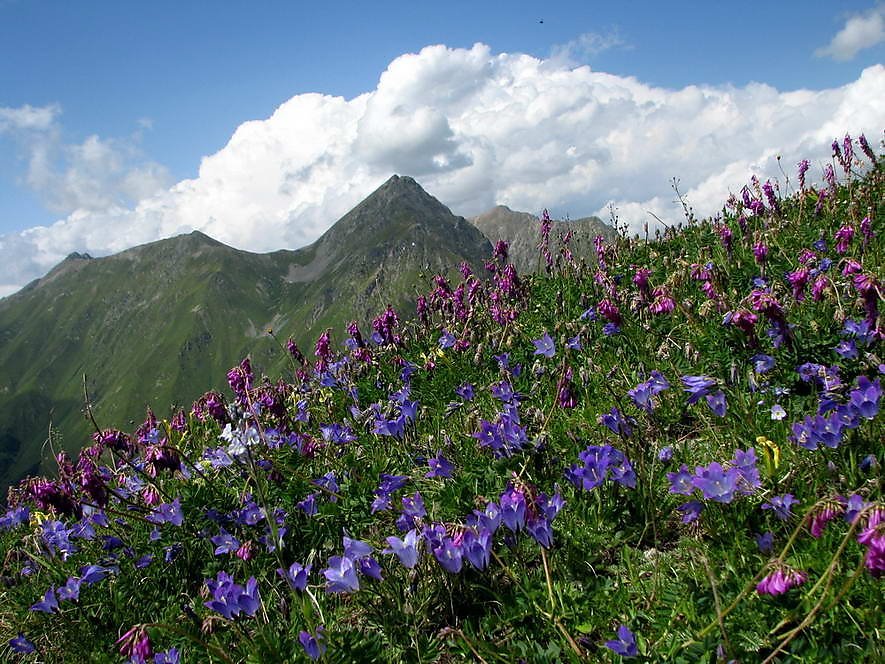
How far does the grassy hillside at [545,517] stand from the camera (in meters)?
2.59

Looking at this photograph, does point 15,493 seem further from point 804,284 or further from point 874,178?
point 874,178

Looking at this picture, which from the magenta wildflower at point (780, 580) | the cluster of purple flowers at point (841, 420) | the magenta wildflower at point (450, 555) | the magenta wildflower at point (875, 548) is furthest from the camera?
the cluster of purple flowers at point (841, 420)

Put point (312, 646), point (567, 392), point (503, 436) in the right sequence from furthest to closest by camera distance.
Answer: point (567, 392) < point (503, 436) < point (312, 646)

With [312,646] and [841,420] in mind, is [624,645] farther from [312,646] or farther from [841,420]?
[841,420]

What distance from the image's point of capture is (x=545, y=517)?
2893 mm

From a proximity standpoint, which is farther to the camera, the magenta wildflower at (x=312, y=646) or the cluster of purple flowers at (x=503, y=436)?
the cluster of purple flowers at (x=503, y=436)

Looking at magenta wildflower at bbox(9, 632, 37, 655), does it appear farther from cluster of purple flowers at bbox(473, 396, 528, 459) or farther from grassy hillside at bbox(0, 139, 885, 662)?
cluster of purple flowers at bbox(473, 396, 528, 459)

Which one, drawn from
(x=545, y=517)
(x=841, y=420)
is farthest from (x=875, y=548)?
(x=545, y=517)

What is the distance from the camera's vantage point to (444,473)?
12.3ft

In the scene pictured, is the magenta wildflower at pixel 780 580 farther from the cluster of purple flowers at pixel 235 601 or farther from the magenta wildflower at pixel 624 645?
the cluster of purple flowers at pixel 235 601

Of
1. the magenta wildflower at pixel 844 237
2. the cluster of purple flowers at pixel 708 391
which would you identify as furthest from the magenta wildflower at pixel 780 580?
the magenta wildflower at pixel 844 237

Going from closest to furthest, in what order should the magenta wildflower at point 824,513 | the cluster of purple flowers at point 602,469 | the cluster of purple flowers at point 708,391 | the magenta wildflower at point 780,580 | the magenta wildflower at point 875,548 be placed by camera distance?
the magenta wildflower at point 875,548 → the magenta wildflower at point 780,580 → the magenta wildflower at point 824,513 → the cluster of purple flowers at point 602,469 → the cluster of purple flowers at point 708,391

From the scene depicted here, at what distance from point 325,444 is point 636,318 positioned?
375 cm


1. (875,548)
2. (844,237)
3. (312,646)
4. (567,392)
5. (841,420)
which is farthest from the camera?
(844,237)
